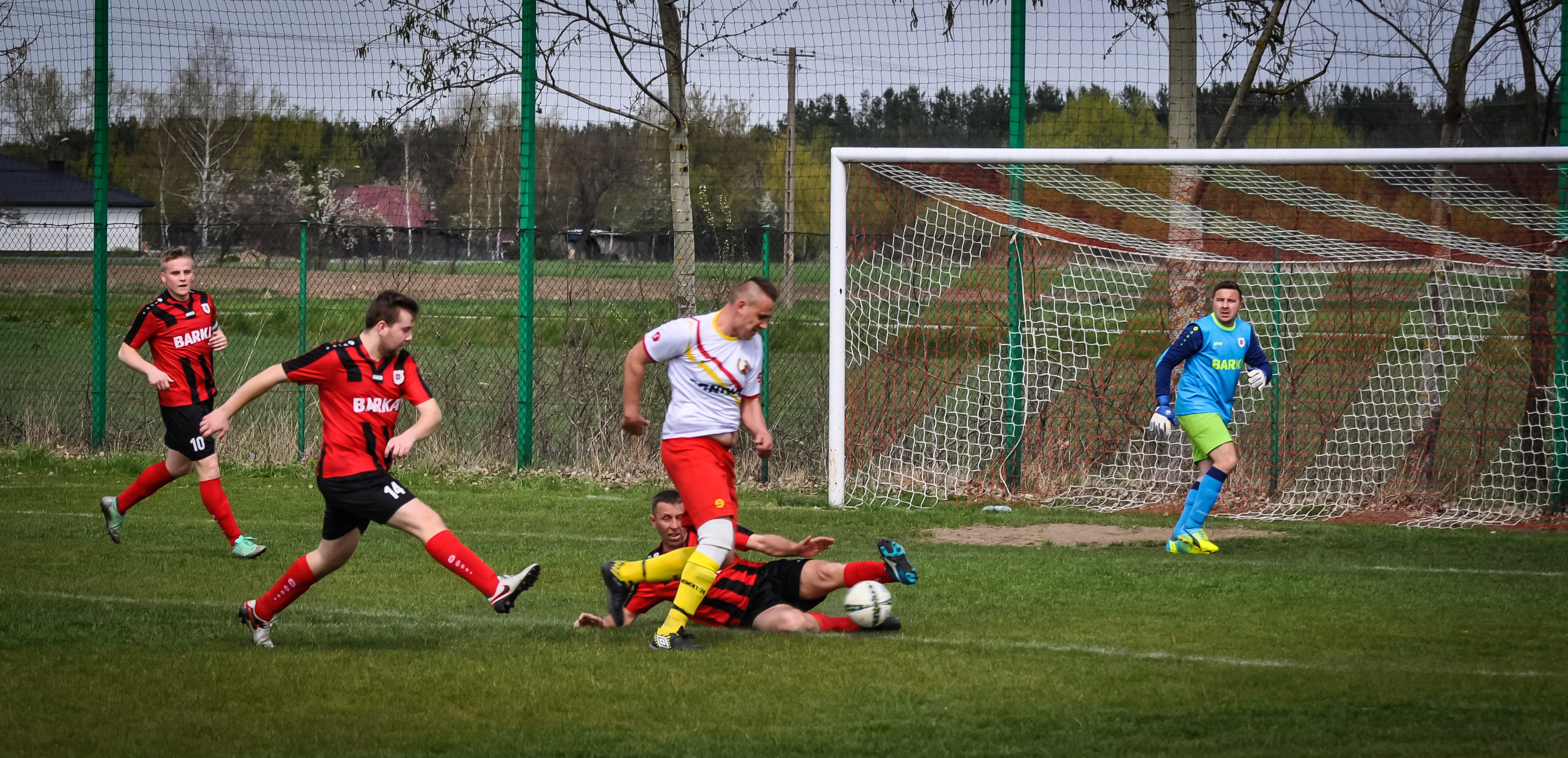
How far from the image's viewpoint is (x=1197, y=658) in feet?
18.5

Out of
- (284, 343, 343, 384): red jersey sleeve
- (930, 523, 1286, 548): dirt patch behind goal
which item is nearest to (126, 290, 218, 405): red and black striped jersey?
(284, 343, 343, 384): red jersey sleeve

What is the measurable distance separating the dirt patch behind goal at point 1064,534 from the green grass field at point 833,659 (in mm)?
253

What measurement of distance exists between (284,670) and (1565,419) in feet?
32.6

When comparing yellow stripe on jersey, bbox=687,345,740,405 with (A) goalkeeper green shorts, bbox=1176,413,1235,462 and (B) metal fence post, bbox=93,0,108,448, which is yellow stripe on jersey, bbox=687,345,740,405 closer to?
(A) goalkeeper green shorts, bbox=1176,413,1235,462

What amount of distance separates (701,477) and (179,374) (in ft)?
15.3

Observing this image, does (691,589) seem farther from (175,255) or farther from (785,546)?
(175,255)

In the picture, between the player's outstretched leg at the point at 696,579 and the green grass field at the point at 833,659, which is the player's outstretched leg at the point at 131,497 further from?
the player's outstretched leg at the point at 696,579

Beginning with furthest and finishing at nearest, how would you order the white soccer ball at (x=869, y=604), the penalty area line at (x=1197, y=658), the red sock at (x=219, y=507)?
the red sock at (x=219, y=507) < the white soccer ball at (x=869, y=604) < the penalty area line at (x=1197, y=658)

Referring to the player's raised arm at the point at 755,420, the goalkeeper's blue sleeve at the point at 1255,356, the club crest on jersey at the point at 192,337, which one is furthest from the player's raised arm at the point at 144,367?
the goalkeeper's blue sleeve at the point at 1255,356

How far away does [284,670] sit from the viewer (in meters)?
5.50

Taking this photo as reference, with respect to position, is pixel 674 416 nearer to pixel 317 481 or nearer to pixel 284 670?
pixel 317 481

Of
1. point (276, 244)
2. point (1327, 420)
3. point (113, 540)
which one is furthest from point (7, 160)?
point (1327, 420)

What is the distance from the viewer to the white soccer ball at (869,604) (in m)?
6.13

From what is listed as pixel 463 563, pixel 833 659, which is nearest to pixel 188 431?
pixel 463 563
